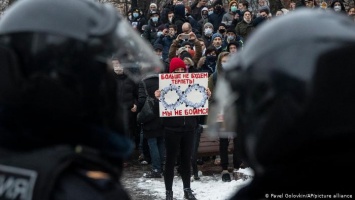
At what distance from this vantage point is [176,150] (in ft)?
25.8

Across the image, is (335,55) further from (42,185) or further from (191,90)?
(191,90)

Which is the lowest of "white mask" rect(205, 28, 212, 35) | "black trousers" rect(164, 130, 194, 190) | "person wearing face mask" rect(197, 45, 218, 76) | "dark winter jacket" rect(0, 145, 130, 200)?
"black trousers" rect(164, 130, 194, 190)

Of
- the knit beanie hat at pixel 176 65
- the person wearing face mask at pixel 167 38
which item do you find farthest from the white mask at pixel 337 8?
the knit beanie hat at pixel 176 65

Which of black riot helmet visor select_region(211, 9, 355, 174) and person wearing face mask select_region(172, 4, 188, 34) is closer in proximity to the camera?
black riot helmet visor select_region(211, 9, 355, 174)

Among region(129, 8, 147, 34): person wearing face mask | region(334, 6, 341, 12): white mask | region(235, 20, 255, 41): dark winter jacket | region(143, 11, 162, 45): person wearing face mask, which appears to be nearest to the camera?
region(334, 6, 341, 12): white mask

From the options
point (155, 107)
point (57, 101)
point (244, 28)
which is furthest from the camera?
point (244, 28)

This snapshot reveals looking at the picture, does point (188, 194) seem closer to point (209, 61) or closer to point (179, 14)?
point (209, 61)

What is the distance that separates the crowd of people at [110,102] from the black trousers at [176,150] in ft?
17.9

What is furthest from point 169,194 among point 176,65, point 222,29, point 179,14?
point 179,14

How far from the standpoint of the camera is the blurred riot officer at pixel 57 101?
1950mm

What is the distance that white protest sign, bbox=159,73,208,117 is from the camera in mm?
8461

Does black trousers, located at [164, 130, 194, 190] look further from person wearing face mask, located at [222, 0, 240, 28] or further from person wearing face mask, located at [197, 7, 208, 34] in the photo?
person wearing face mask, located at [197, 7, 208, 34]

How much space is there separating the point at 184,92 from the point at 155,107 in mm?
570

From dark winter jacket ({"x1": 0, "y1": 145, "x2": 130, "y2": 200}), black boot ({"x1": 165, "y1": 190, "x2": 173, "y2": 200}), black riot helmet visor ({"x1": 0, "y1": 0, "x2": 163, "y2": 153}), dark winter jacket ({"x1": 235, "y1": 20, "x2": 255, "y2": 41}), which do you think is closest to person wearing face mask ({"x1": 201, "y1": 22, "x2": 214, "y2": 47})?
dark winter jacket ({"x1": 235, "y1": 20, "x2": 255, "y2": 41})
